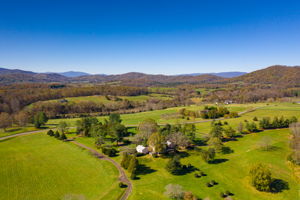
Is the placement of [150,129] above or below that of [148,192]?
above

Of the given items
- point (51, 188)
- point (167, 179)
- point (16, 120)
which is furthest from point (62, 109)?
point (167, 179)

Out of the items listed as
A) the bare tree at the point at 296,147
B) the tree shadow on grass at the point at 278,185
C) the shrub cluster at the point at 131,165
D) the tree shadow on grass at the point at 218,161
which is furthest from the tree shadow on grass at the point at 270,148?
the shrub cluster at the point at 131,165

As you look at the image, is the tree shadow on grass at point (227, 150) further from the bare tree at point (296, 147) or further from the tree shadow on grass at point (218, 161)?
the bare tree at point (296, 147)

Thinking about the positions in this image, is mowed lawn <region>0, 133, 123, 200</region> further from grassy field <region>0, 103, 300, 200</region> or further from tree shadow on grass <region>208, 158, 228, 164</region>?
tree shadow on grass <region>208, 158, 228, 164</region>

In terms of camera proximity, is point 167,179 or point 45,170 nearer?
point 167,179

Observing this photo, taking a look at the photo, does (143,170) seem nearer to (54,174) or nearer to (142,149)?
(142,149)

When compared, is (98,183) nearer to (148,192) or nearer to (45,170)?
(148,192)

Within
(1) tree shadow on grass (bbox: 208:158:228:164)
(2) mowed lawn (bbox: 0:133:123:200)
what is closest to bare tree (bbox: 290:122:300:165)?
(1) tree shadow on grass (bbox: 208:158:228:164)

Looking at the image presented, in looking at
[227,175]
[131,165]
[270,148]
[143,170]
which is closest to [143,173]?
[143,170]
